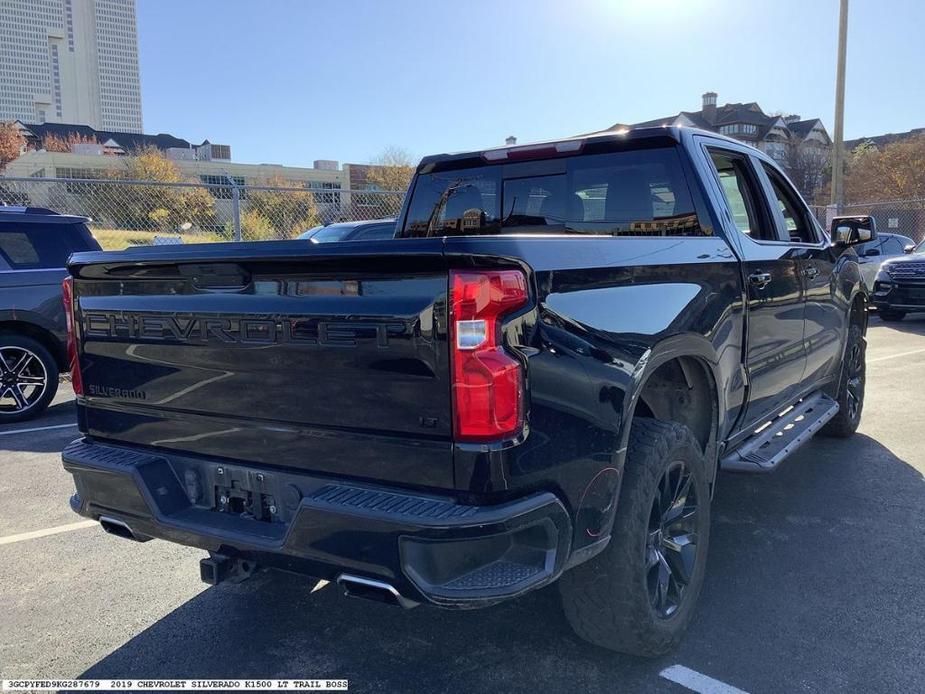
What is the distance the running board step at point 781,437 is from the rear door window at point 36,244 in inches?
240

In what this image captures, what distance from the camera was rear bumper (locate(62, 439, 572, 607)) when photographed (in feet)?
6.61

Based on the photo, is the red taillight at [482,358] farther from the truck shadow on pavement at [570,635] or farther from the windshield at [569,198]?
the windshield at [569,198]

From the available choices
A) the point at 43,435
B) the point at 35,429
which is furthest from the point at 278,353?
the point at 35,429

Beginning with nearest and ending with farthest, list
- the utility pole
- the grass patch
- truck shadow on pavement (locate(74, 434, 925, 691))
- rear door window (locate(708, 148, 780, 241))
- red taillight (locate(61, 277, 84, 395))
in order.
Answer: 1. truck shadow on pavement (locate(74, 434, 925, 691))
2. red taillight (locate(61, 277, 84, 395))
3. rear door window (locate(708, 148, 780, 241))
4. the grass patch
5. the utility pole

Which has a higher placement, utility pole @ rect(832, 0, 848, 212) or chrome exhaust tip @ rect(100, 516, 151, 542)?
utility pole @ rect(832, 0, 848, 212)

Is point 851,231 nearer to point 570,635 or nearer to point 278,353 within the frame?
point 570,635

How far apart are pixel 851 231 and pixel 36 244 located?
6.88 metres

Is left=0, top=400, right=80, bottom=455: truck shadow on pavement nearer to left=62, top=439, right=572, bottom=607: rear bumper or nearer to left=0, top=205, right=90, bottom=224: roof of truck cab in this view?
left=0, top=205, right=90, bottom=224: roof of truck cab

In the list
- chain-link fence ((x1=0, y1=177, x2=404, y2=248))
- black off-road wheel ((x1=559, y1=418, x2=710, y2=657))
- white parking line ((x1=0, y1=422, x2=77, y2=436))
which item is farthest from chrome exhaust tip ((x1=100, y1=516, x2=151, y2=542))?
chain-link fence ((x1=0, y1=177, x2=404, y2=248))

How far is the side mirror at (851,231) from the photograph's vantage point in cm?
497

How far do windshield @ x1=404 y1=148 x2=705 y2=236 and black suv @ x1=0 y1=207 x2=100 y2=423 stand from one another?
441cm

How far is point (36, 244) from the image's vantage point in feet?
22.6

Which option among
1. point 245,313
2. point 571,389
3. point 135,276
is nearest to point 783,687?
point 571,389

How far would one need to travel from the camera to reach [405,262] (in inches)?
81.6
